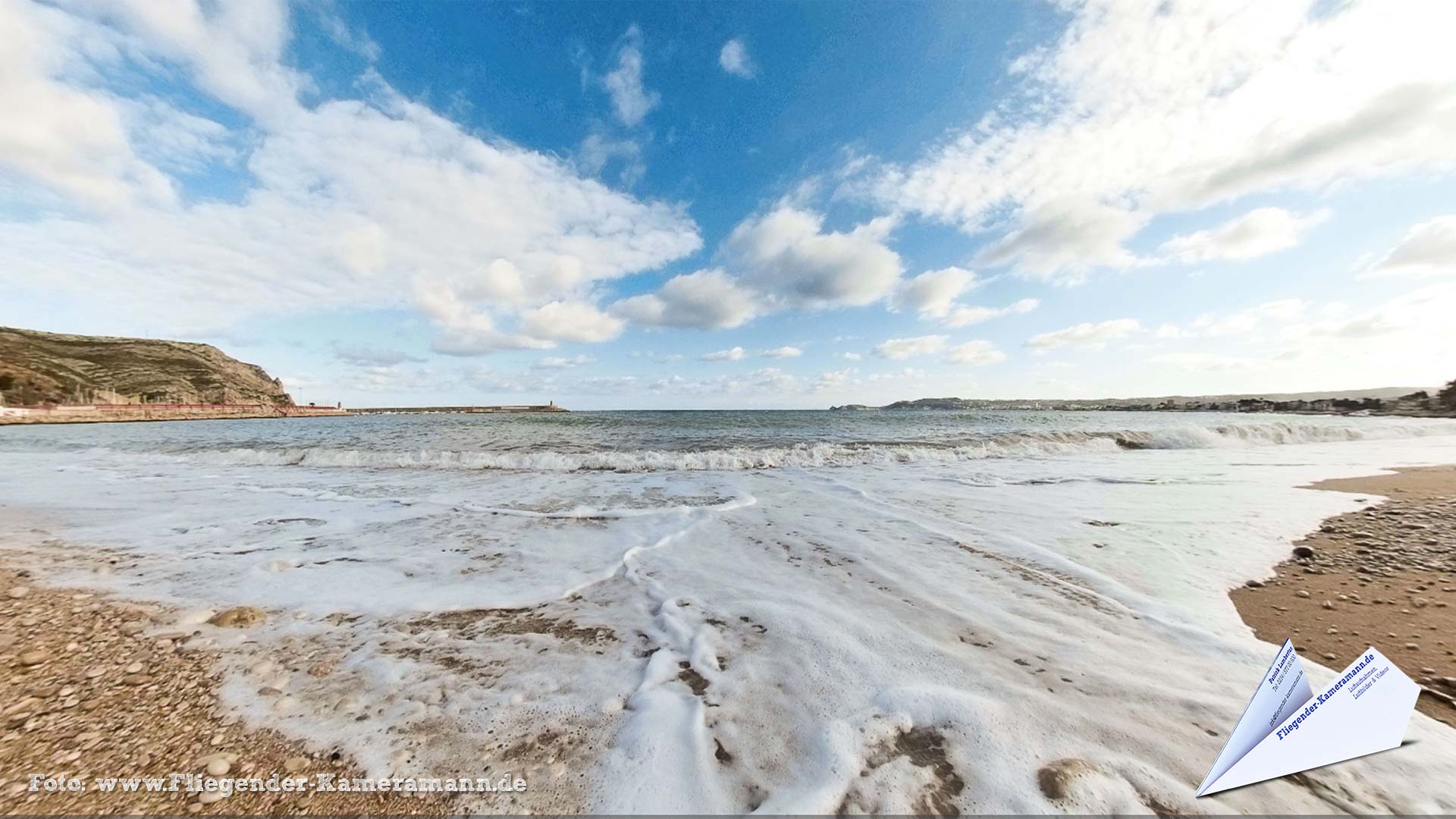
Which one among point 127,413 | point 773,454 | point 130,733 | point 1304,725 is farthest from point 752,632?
point 127,413

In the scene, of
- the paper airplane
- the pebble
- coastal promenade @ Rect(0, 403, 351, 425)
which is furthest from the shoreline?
coastal promenade @ Rect(0, 403, 351, 425)

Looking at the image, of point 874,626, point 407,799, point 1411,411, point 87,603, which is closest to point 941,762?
point 874,626

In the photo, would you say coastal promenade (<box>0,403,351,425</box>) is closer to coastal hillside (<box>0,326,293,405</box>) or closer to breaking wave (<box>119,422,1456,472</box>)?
coastal hillside (<box>0,326,293,405</box>)

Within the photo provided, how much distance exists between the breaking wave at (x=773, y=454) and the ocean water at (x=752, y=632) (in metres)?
4.75

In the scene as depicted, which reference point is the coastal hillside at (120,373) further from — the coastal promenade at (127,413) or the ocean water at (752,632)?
the ocean water at (752,632)

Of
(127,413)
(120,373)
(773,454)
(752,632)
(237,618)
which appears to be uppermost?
(120,373)

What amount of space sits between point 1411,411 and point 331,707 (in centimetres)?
7684

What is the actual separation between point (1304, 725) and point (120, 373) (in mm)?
145181

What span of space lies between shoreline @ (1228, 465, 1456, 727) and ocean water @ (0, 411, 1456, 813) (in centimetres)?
33

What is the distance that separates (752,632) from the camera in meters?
3.83

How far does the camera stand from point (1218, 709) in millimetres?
2760

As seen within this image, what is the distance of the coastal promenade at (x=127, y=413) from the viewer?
172 feet

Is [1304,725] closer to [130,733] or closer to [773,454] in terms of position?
[130,733]

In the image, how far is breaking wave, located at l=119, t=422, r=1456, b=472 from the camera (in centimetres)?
1498
